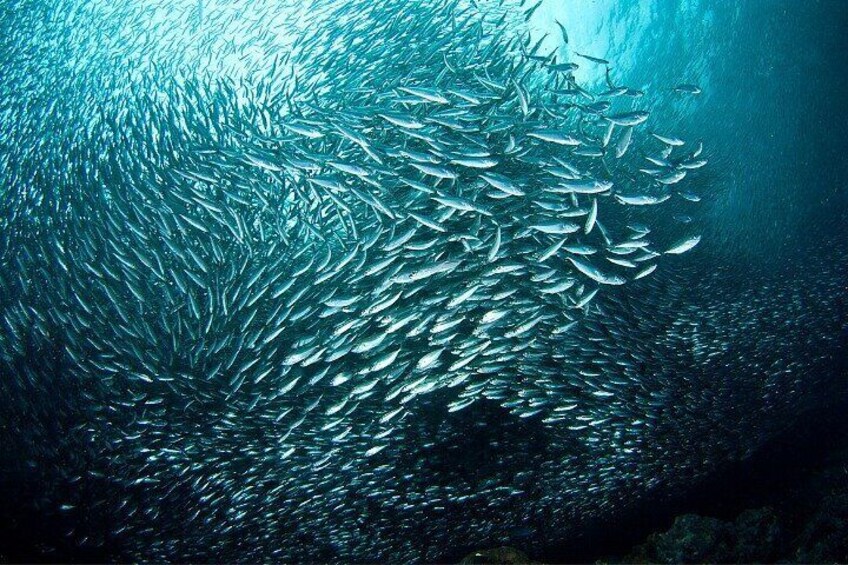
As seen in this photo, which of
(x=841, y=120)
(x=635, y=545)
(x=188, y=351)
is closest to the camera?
(x=188, y=351)

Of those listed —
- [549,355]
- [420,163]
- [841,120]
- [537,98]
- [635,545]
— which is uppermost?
[841,120]

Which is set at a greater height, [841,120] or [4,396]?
[841,120]

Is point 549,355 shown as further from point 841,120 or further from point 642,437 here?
point 841,120

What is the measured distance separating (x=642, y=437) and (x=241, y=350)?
6797 mm

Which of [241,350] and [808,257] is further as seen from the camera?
[808,257]

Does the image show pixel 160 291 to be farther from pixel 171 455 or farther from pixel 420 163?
pixel 420 163

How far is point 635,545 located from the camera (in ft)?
31.4

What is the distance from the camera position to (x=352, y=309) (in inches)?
253

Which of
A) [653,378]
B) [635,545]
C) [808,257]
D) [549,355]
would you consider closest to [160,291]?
[549,355]

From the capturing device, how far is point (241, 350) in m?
6.87

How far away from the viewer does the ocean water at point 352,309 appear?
5859mm

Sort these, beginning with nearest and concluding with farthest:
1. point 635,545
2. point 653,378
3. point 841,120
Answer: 1. point 653,378
2. point 635,545
3. point 841,120

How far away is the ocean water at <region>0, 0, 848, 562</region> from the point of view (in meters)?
5.86

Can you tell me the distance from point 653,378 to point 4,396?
34.4 ft
